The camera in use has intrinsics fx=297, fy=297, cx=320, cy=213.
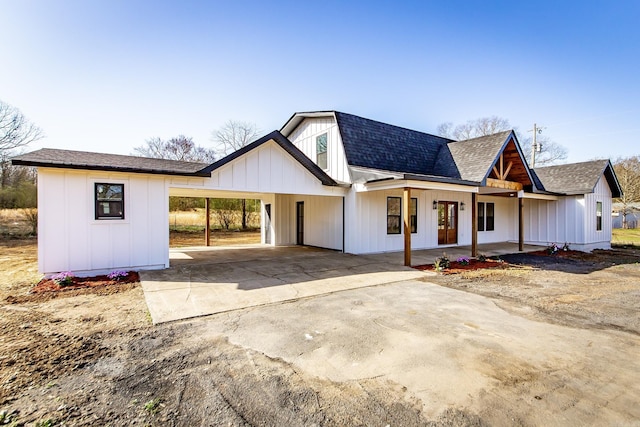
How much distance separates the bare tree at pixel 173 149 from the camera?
29594mm

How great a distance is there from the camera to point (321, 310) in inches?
204

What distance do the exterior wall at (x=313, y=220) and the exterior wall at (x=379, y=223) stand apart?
0.81 metres

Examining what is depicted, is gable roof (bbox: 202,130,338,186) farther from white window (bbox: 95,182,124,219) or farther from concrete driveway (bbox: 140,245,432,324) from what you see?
concrete driveway (bbox: 140,245,432,324)

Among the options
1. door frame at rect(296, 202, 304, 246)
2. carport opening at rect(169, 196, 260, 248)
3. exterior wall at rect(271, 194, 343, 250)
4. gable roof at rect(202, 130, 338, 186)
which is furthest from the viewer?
carport opening at rect(169, 196, 260, 248)

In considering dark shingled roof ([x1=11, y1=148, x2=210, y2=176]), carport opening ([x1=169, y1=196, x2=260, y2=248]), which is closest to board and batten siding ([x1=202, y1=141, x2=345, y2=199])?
dark shingled roof ([x1=11, y1=148, x2=210, y2=176])

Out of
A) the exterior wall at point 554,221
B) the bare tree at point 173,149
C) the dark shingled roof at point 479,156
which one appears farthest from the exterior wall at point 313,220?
the bare tree at point 173,149

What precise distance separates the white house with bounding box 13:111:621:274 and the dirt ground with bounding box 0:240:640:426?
2330 mm

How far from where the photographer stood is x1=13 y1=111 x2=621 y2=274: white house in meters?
7.28

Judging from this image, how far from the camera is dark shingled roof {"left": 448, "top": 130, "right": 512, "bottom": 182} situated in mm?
11336

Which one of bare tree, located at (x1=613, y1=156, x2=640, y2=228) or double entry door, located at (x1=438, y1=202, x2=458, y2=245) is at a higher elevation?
bare tree, located at (x1=613, y1=156, x2=640, y2=228)

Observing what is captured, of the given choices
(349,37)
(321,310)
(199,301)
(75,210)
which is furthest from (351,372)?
(349,37)

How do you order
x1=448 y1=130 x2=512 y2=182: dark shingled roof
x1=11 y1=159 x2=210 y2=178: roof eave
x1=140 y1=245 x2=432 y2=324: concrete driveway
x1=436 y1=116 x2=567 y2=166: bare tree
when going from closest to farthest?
x1=140 y1=245 x2=432 y2=324: concrete driveway, x1=11 y1=159 x2=210 y2=178: roof eave, x1=448 y1=130 x2=512 y2=182: dark shingled roof, x1=436 y1=116 x2=567 y2=166: bare tree

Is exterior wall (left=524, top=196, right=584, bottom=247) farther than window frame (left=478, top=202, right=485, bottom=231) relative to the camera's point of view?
No

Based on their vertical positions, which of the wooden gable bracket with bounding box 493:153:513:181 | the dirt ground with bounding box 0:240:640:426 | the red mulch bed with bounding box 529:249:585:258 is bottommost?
the red mulch bed with bounding box 529:249:585:258
